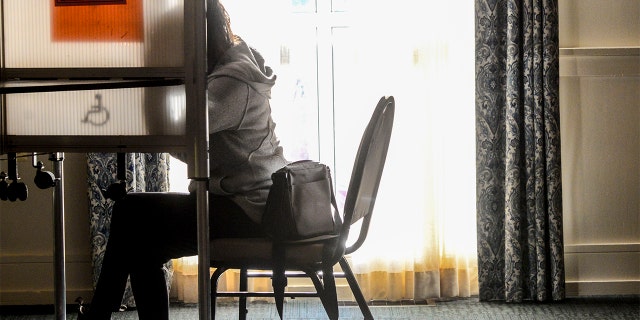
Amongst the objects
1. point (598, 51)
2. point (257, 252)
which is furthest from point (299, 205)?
point (598, 51)

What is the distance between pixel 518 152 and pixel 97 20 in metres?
2.29

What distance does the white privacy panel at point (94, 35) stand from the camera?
4.80 ft

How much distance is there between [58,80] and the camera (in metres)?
1.49

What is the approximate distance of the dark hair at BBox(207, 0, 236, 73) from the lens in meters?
2.29

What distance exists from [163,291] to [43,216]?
58.2 inches

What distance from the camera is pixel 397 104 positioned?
11.5 ft

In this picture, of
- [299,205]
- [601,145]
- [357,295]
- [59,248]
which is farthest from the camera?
[601,145]

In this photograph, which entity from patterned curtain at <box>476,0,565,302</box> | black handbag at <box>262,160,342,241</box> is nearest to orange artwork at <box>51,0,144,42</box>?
black handbag at <box>262,160,342,241</box>

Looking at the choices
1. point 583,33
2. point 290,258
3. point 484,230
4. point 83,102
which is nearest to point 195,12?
point 83,102

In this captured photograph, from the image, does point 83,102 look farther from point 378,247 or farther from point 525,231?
point 525,231

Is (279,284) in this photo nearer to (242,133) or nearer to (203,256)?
(242,133)

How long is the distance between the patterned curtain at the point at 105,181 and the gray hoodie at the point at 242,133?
108cm

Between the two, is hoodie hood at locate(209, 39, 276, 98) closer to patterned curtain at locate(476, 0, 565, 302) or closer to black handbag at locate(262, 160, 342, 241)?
black handbag at locate(262, 160, 342, 241)

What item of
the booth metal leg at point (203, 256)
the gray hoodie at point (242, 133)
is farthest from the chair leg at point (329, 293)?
the booth metal leg at point (203, 256)
